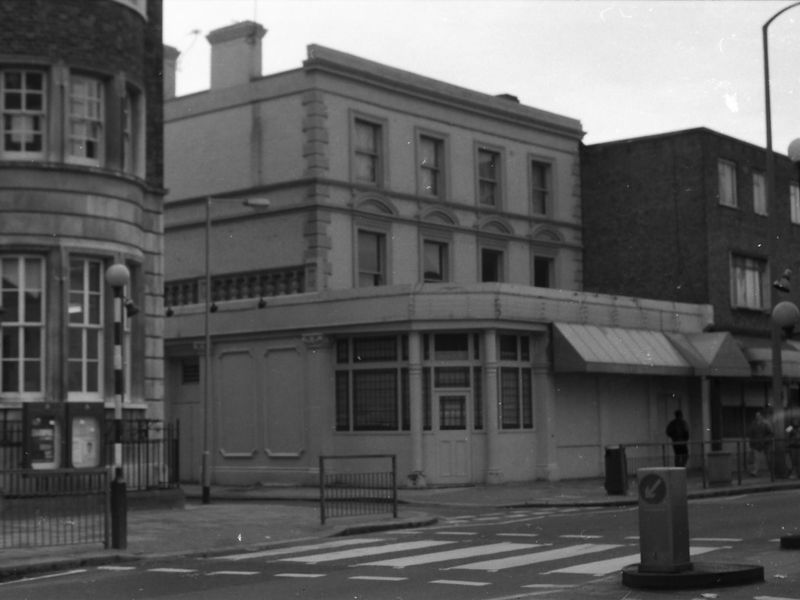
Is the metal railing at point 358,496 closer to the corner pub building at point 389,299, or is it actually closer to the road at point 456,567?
the road at point 456,567

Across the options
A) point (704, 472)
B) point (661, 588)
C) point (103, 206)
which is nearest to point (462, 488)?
point (704, 472)

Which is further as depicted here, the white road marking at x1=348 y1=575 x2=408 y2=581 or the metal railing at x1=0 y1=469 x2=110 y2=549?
the metal railing at x1=0 y1=469 x2=110 y2=549

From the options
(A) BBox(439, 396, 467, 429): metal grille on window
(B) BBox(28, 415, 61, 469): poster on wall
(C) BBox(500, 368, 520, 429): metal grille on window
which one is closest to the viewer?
(B) BBox(28, 415, 61, 469): poster on wall

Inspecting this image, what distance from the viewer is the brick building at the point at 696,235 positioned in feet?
141

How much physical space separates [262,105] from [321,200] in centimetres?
382

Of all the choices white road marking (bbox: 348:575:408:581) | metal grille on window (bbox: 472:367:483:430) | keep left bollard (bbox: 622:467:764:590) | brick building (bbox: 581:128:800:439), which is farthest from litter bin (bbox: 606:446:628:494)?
keep left bollard (bbox: 622:467:764:590)

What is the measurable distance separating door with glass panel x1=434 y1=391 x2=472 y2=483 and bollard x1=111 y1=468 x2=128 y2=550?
15308 mm

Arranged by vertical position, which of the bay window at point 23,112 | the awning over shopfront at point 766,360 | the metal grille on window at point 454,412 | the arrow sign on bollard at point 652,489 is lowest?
the arrow sign on bollard at point 652,489

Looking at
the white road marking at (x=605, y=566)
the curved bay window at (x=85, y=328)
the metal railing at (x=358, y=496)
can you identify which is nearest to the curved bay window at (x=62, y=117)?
the curved bay window at (x=85, y=328)

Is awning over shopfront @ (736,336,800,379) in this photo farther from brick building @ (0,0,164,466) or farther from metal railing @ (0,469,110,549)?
metal railing @ (0,469,110,549)

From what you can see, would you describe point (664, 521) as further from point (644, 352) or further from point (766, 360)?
point (766, 360)

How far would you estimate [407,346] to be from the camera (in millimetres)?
34062

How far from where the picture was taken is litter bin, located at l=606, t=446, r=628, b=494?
29.3 metres

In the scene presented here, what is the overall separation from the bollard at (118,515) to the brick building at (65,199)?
596 centimetres
